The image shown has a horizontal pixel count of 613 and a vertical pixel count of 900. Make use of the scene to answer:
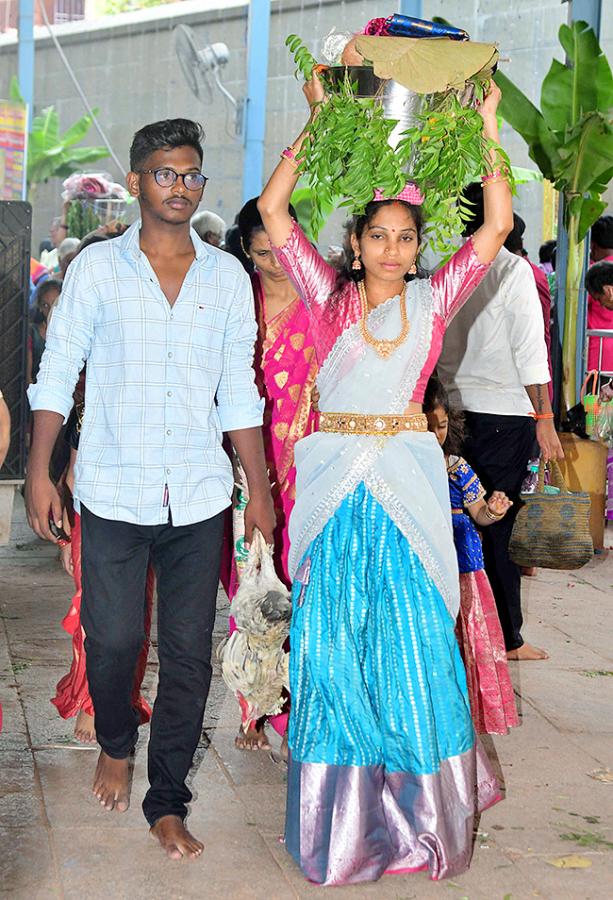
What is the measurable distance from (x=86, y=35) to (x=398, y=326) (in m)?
15.6

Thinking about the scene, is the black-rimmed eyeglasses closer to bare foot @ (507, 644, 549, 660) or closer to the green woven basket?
bare foot @ (507, 644, 549, 660)

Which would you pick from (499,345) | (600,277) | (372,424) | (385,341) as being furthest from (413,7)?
(372,424)

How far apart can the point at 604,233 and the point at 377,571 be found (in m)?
7.21

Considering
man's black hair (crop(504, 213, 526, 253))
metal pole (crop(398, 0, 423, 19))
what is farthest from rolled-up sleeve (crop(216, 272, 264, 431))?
metal pole (crop(398, 0, 423, 19))

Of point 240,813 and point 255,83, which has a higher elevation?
point 255,83

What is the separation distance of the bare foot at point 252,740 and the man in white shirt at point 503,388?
5.49 ft

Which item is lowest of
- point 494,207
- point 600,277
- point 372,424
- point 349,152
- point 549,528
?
point 549,528

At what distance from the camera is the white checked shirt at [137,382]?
3670 mm

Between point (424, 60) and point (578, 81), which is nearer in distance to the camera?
point (424, 60)

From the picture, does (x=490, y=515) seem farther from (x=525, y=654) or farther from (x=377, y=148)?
(x=377, y=148)

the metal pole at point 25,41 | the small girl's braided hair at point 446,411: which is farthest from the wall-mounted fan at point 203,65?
the small girl's braided hair at point 446,411

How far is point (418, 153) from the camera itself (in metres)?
3.74

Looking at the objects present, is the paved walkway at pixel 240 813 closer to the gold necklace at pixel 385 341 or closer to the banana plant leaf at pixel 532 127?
the gold necklace at pixel 385 341

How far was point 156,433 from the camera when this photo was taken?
369cm
